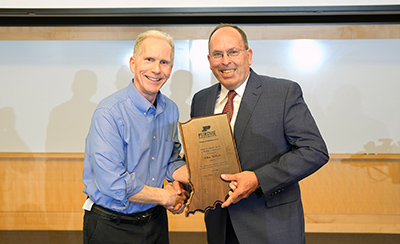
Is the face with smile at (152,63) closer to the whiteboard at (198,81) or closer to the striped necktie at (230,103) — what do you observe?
the striped necktie at (230,103)

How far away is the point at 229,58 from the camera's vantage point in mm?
1816

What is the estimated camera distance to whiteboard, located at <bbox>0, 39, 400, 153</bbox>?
11.2ft

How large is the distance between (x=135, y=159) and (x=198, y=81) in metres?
1.83

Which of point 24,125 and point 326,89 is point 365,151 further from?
point 24,125

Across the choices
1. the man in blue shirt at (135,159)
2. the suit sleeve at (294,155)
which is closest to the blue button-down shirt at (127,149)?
the man in blue shirt at (135,159)

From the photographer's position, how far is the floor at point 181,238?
11.3ft

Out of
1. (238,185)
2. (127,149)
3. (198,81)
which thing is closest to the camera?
(238,185)

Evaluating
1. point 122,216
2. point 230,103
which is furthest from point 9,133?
point 230,103

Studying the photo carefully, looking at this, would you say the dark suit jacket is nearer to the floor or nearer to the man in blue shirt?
the man in blue shirt

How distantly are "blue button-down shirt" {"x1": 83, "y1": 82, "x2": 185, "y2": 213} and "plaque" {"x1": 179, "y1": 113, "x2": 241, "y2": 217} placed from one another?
0.26 meters

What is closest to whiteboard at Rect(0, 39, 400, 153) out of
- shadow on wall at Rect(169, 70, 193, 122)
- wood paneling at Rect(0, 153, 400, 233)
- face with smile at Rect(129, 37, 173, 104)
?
shadow on wall at Rect(169, 70, 193, 122)

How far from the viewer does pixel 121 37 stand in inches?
133

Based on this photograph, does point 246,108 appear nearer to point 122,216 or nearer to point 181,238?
point 122,216

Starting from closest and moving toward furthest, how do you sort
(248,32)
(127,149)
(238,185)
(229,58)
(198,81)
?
(238,185), (127,149), (229,58), (248,32), (198,81)
